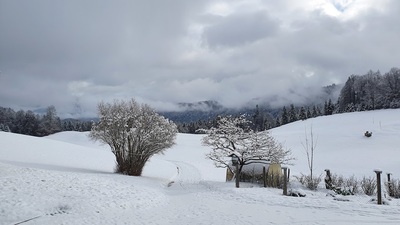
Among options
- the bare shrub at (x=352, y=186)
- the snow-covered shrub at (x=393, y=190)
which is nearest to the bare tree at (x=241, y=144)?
the bare shrub at (x=352, y=186)

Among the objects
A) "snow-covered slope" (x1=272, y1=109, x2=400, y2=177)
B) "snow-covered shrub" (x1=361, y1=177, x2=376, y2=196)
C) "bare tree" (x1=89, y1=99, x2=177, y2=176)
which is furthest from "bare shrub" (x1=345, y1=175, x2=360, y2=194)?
"snow-covered slope" (x1=272, y1=109, x2=400, y2=177)

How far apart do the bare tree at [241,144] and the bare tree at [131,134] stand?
341cm

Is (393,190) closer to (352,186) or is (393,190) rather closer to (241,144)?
(352,186)

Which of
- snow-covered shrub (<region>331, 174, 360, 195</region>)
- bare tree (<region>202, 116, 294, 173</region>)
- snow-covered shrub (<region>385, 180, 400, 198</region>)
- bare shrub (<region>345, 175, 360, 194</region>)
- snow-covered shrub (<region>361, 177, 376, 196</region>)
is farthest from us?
bare tree (<region>202, 116, 294, 173</region>)

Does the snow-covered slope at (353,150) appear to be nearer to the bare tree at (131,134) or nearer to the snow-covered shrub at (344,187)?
the snow-covered shrub at (344,187)

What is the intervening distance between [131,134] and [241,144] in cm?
750

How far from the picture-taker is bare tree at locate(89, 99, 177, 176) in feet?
72.9

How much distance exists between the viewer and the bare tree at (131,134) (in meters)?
22.2

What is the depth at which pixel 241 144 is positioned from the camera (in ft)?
70.8

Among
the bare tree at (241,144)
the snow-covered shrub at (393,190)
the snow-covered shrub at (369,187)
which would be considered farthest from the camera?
the bare tree at (241,144)

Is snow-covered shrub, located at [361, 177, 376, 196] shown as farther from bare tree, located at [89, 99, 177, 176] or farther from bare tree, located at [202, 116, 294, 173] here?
bare tree, located at [89, 99, 177, 176]

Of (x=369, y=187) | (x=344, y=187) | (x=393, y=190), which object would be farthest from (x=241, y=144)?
(x=393, y=190)

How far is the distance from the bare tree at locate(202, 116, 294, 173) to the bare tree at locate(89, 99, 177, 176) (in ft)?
11.2

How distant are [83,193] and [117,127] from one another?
10021mm
